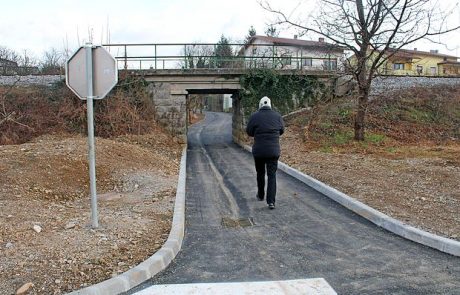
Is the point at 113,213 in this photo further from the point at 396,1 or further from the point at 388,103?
the point at 388,103

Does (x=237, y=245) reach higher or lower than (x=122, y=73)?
lower

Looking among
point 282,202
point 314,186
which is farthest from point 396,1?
point 282,202

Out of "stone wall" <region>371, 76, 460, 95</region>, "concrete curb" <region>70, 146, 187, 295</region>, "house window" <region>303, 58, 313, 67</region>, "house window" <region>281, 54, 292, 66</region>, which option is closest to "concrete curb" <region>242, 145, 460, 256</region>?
"concrete curb" <region>70, 146, 187, 295</region>

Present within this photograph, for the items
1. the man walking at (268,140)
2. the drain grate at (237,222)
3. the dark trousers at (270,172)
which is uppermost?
the man walking at (268,140)

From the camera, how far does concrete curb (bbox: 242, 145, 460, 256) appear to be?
5094mm

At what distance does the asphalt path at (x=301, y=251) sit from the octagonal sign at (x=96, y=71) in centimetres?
234

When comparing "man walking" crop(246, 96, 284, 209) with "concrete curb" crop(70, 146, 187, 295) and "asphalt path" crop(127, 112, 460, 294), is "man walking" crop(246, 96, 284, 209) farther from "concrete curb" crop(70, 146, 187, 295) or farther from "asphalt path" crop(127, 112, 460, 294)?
"concrete curb" crop(70, 146, 187, 295)

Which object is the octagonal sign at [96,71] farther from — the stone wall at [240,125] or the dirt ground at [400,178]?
the stone wall at [240,125]

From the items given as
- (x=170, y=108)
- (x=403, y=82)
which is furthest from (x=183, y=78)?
(x=403, y=82)

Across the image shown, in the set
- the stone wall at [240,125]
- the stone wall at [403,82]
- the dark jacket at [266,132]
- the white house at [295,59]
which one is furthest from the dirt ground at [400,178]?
the stone wall at [403,82]

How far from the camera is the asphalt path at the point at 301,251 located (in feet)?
14.2

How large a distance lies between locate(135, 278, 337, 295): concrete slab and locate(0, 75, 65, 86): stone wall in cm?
2013

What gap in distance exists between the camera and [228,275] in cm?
448

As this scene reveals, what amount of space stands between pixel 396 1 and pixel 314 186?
9365 millimetres
